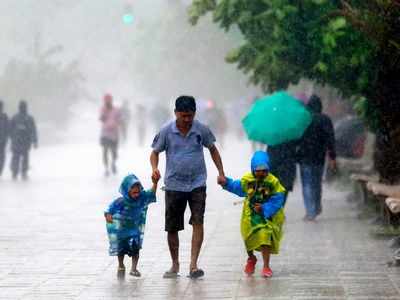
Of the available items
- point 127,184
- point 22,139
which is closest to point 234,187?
point 127,184

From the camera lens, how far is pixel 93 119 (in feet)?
320

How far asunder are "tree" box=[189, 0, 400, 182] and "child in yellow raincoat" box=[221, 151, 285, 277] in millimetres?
3210

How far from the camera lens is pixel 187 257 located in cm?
1276

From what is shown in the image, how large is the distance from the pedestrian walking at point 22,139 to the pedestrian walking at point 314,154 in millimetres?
11905

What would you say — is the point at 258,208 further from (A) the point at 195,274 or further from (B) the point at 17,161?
(B) the point at 17,161

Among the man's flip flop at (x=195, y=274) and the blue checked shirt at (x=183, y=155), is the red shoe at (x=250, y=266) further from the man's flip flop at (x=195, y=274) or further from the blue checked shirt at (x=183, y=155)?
the blue checked shirt at (x=183, y=155)

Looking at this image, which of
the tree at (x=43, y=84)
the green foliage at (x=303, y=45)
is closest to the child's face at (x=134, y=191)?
the green foliage at (x=303, y=45)

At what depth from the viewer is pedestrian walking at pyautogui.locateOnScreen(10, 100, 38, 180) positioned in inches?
1111

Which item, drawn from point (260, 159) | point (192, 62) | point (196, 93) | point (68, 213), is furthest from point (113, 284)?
point (196, 93)

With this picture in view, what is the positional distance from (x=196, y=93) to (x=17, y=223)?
57849 mm

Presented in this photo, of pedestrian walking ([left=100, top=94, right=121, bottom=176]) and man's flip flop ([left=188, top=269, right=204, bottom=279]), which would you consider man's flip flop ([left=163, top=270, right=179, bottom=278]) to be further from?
pedestrian walking ([left=100, top=94, right=121, bottom=176])

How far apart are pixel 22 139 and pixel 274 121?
13.0 meters

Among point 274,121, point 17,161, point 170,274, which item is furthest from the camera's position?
point 17,161

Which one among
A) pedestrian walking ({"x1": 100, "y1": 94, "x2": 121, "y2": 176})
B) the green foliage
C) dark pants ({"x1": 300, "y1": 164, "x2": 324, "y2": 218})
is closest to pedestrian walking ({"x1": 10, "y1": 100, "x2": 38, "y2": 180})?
pedestrian walking ({"x1": 100, "y1": 94, "x2": 121, "y2": 176})
